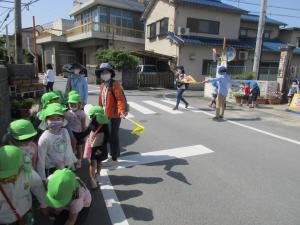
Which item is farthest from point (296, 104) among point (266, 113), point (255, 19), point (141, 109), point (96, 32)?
point (96, 32)

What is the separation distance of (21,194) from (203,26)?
72.7 feet

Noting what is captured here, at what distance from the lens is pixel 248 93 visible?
40.0ft

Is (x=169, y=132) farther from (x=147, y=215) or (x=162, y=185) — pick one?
(x=147, y=215)

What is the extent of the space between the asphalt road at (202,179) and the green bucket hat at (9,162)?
1.37 meters

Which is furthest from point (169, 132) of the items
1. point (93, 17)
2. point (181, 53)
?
point (93, 17)

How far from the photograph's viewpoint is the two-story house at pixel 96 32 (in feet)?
84.1

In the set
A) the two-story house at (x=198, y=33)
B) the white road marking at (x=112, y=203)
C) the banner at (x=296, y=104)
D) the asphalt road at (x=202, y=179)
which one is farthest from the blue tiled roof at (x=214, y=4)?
the white road marking at (x=112, y=203)

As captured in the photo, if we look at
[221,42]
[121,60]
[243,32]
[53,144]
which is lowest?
[53,144]

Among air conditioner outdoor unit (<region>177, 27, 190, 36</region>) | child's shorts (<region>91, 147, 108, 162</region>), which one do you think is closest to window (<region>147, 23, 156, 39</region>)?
air conditioner outdoor unit (<region>177, 27, 190, 36</region>)

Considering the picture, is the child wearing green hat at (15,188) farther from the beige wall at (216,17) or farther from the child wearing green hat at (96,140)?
the beige wall at (216,17)

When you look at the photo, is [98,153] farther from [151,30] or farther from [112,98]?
[151,30]

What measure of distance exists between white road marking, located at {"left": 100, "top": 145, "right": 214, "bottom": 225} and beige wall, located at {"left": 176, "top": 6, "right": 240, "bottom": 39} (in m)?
17.3

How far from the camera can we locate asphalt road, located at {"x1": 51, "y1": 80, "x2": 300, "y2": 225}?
3299 mm

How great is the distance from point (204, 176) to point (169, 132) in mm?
2954
